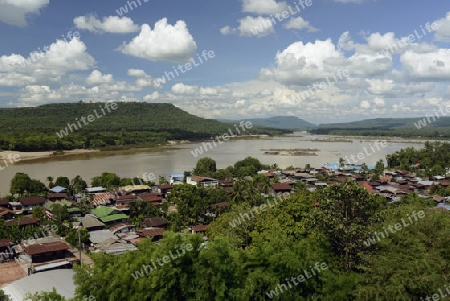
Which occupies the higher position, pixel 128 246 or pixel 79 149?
pixel 79 149

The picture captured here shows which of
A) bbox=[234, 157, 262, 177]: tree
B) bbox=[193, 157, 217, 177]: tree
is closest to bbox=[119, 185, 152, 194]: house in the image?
bbox=[193, 157, 217, 177]: tree

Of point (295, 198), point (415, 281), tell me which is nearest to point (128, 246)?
point (295, 198)

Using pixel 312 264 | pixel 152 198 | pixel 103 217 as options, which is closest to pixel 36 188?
pixel 152 198

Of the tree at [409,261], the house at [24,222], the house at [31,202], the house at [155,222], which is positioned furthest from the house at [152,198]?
the tree at [409,261]

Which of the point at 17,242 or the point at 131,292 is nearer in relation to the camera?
the point at 131,292

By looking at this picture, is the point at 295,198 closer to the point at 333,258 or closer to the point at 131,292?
the point at 333,258

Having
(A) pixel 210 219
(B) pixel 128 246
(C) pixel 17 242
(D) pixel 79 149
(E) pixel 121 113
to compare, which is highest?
(E) pixel 121 113

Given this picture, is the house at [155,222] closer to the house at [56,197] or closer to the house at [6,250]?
the house at [6,250]
